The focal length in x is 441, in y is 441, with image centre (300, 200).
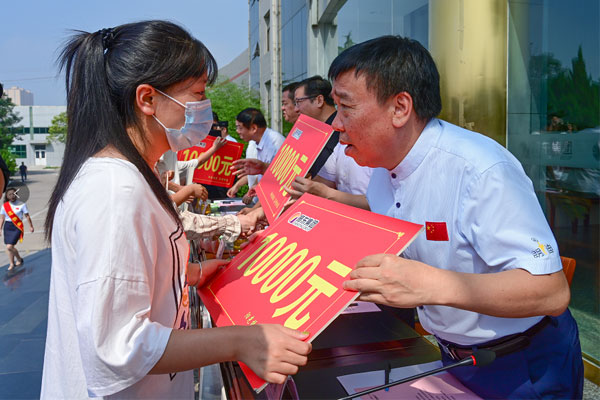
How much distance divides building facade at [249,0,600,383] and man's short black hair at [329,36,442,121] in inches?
97.8

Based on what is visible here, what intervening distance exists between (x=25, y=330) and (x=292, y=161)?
3.88 meters

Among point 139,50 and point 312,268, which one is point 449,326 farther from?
point 139,50

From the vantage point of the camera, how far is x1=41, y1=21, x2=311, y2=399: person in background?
0.92m

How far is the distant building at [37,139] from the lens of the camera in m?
69.8

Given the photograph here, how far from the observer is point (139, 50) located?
1146 mm

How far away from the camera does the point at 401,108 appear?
1.51 metres

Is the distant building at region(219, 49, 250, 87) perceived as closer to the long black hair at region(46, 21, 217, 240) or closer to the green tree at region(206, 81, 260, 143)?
the green tree at region(206, 81, 260, 143)

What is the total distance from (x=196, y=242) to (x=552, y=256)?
217 centimetres

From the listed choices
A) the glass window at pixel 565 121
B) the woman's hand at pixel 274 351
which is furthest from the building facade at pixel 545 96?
the woman's hand at pixel 274 351

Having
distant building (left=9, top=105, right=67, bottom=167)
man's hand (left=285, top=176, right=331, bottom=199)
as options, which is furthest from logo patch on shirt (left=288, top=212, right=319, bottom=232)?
distant building (left=9, top=105, right=67, bottom=167)

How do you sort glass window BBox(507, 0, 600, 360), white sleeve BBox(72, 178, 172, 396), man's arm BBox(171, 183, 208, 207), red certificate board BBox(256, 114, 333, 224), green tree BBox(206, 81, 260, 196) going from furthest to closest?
1. green tree BBox(206, 81, 260, 196)
2. glass window BBox(507, 0, 600, 360)
3. man's arm BBox(171, 183, 208, 207)
4. red certificate board BBox(256, 114, 333, 224)
5. white sleeve BBox(72, 178, 172, 396)

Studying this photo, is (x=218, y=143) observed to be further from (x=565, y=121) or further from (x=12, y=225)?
(x=12, y=225)

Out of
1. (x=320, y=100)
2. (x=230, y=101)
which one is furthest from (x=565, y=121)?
(x=230, y=101)

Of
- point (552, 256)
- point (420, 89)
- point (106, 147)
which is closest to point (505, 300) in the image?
point (552, 256)
